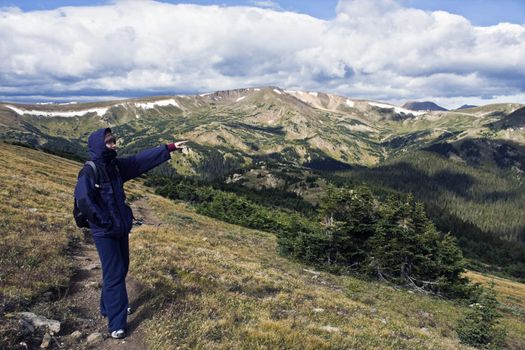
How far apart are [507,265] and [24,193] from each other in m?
188

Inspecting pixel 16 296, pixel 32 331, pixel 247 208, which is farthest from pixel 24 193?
pixel 247 208

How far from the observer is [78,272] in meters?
12.6

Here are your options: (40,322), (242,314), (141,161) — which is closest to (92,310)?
(40,322)

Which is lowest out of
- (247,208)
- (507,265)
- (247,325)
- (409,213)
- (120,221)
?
(507,265)

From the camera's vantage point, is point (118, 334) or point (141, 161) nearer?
point (118, 334)

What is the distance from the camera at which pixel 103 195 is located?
8477 mm

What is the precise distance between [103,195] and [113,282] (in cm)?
215

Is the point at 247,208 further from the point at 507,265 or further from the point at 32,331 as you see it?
the point at 507,265

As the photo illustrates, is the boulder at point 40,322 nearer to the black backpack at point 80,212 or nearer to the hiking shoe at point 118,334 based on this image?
the hiking shoe at point 118,334

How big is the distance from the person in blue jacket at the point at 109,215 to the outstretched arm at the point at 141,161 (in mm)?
88

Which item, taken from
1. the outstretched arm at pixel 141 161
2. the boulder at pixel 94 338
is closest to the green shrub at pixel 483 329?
the boulder at pixel 94 338

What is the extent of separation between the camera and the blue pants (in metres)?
8.62

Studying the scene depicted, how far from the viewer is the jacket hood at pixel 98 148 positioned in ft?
27.8

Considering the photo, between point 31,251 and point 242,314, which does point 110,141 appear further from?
point 31,251
